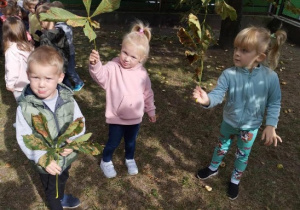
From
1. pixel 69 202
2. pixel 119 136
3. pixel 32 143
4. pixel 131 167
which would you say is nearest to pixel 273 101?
pixel 119 136

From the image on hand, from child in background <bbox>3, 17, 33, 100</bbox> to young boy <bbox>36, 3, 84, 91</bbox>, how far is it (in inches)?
18.0

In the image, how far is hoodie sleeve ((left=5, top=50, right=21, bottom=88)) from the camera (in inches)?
125

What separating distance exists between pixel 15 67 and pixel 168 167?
2169 mm

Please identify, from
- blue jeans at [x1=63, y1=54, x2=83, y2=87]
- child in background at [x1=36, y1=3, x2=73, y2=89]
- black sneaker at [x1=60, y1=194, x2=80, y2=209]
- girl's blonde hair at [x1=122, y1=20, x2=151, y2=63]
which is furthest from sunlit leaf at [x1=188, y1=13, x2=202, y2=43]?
blue jeans at [x1=63, y1=54, x2=83, y2=87]

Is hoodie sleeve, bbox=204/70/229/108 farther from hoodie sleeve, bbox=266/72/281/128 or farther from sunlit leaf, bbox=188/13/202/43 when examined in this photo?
sunlit leaf, bbox=188/13/202/43

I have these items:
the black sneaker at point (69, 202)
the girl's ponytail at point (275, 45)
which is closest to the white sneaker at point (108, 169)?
the black sneaker at point (69, 202)

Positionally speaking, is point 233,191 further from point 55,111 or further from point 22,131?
point 22,131

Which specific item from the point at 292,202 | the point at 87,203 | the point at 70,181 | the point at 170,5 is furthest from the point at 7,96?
the point at 170,5

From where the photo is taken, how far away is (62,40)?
426cm

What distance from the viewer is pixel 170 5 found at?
10.5 metres

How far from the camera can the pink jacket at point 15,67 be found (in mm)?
3174

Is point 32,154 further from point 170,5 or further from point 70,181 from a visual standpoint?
point 170,5

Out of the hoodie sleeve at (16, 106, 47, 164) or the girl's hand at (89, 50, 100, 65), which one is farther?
the girl's hand at (89, 50, 100, 65)

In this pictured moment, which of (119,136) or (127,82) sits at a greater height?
(127,82)
